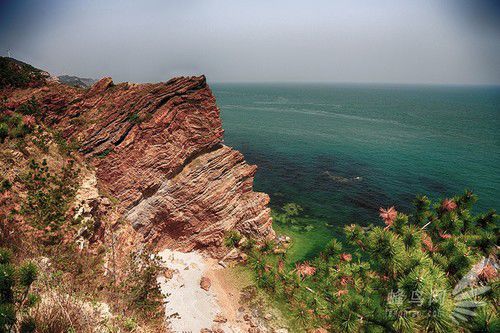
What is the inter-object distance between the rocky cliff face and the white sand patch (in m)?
1.87

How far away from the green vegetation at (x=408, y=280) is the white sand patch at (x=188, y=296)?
15.9 feet

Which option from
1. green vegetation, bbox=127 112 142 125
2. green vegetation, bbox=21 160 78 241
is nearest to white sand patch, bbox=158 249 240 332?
green vegetation, bbox=21 160 78 241

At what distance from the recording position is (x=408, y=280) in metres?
8.21

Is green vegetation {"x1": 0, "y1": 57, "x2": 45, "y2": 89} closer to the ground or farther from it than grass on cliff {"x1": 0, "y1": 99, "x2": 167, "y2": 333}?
farther from it

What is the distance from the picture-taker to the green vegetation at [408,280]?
754 centimetres

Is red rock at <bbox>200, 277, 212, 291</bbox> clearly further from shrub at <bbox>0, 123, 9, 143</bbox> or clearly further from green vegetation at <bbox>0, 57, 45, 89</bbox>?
green vegetation at <bbox>0, 57, 45, 89</bbox>

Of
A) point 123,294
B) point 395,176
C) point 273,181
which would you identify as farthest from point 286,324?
point 395,176

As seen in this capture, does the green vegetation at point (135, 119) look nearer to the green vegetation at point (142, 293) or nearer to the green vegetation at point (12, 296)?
the green vegetation at point (142, 293)

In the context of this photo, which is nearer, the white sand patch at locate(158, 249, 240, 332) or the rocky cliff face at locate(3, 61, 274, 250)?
the white sand patch at locate(158, 249, 240, 332)

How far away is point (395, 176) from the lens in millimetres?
46094

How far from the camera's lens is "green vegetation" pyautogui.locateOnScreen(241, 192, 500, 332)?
754 cm

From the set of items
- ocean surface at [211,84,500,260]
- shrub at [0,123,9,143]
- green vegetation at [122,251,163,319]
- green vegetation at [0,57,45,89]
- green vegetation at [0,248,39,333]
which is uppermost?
green vegetation at [0,57,45,89]

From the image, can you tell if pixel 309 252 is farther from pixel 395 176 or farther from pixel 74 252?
pixel 395 176

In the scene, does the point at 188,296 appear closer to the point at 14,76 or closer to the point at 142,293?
the point at 142,293
